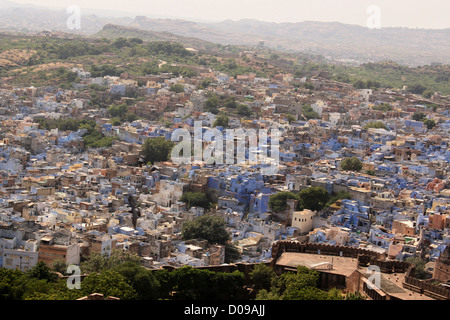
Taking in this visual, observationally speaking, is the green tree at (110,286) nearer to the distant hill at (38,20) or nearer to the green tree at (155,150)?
the green tree at (155,150)

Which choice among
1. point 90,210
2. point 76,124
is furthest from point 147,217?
point 76,124

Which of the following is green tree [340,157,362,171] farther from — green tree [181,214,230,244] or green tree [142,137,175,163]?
green tree [181,214,230,244]

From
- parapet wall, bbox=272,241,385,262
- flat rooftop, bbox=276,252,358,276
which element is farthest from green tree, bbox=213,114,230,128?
flat rooftop, bbox=276,252,358,276

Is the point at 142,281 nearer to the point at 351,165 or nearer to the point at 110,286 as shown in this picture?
the point at 110,286

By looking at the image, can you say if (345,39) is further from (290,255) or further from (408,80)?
(290,255)

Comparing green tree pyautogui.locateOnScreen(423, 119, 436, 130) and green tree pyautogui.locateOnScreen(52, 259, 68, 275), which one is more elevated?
green tree pyautogui.locateOnScreen(423, 119, 436, 130)
